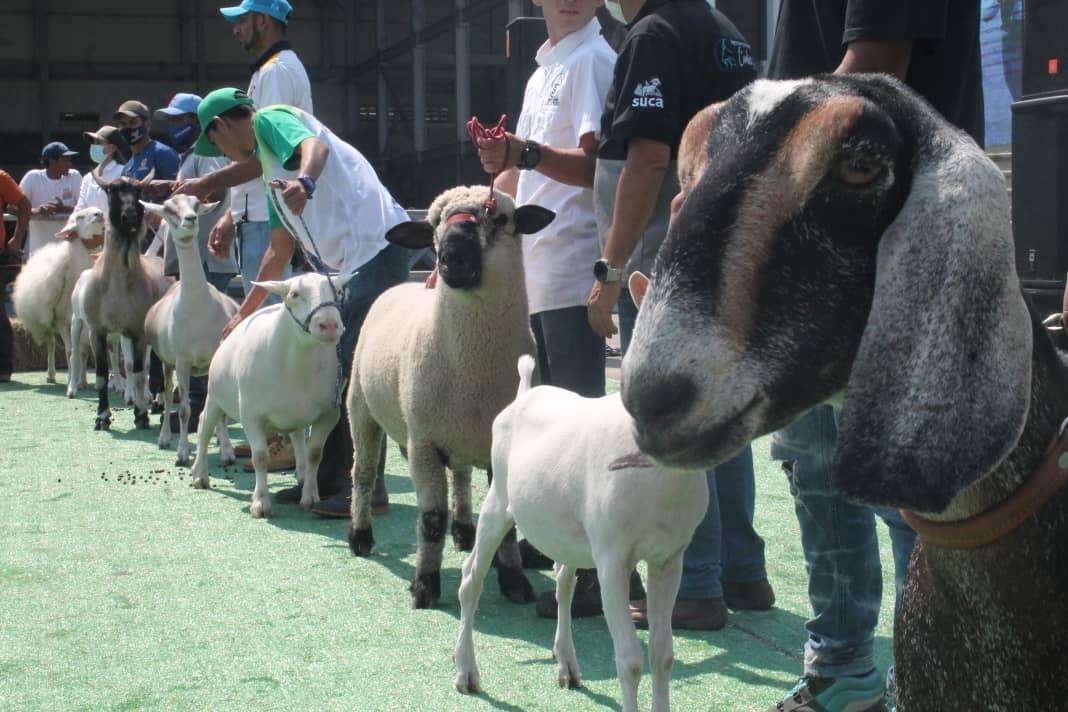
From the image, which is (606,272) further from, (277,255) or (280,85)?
(280,85)

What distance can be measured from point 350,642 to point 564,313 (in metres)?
1.40

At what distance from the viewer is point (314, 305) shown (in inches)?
225

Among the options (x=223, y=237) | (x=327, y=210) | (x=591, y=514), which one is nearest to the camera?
(x=591, y=514)

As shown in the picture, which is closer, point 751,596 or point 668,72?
point 668,72

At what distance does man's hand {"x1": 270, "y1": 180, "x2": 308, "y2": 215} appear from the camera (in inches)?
199

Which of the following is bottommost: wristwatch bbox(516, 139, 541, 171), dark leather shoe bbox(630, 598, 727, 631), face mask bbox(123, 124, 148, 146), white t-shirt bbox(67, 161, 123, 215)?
dark leather shoe bbox(630, 598, 727, 631)

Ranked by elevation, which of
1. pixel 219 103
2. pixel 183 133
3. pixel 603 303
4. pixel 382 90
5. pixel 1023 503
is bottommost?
pixel 1023 503

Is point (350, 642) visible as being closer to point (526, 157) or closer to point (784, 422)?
point (526, 157)

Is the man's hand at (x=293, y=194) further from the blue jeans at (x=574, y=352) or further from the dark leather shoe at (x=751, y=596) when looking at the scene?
the dark leather shoe at (x=751, y=596)

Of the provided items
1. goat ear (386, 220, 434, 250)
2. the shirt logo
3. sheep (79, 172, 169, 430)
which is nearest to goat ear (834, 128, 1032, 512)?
the shirt logo

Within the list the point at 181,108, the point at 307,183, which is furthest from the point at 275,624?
the point at 181,108

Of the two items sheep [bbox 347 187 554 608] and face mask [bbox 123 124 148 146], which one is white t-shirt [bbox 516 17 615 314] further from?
face mask [bbox 123 124 148 146]

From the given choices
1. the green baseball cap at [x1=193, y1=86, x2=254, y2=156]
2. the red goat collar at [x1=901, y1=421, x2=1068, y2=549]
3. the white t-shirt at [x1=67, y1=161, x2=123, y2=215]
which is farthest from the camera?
the white t-shirt at [x1=67, y1=161, x2=123, y2=215]

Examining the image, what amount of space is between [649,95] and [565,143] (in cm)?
89
